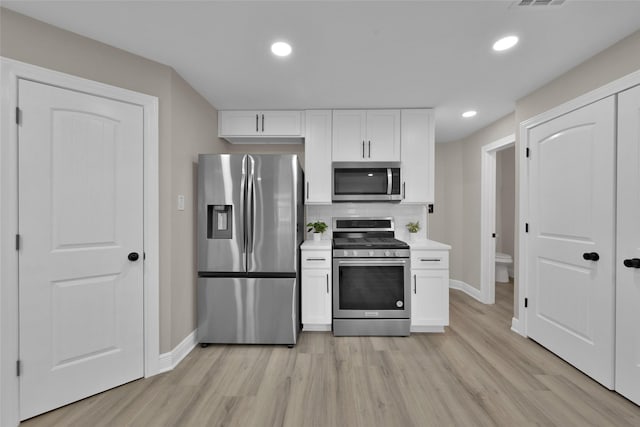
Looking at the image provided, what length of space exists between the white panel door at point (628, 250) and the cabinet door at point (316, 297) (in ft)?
7.29

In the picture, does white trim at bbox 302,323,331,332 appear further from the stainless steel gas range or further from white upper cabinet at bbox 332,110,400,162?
white upper cabinet at bbox 332,110,400,162

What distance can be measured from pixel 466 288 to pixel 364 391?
3006 mm

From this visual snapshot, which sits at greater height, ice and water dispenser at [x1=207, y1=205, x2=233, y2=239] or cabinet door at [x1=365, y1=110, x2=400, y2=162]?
cabinet door at [x1=365, y1=110, x2=400, y2=162]

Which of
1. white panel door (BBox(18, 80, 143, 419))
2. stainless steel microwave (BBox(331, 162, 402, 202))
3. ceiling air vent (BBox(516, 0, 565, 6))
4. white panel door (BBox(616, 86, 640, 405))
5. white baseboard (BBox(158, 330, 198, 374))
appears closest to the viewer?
ceiling air vent (BBox(516, 0, 565, 6))

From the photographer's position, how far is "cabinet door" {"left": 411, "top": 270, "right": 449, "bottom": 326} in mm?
2863

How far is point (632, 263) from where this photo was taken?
1.80 m

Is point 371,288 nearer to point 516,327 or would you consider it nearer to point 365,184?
point 365,184

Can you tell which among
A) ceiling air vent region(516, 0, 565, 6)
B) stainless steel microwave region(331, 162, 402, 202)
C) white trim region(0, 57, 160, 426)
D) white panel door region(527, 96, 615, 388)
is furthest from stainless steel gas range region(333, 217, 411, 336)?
white trim region(0, 57, 160, 426)

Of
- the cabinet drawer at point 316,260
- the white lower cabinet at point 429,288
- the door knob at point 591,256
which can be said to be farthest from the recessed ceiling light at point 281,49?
the door knob at point 591,256

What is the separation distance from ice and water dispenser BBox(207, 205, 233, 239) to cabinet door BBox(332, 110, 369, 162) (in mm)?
1370

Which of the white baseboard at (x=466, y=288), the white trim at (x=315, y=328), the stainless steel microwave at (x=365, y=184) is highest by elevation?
the stainless steel microwave at (x=365, y=184)

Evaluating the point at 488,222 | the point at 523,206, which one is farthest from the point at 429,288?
the point at 488,222

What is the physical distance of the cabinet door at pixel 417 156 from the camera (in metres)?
3.17

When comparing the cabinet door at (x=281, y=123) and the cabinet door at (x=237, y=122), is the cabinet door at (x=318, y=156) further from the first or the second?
the cabinet door at (x=237, y=122)
